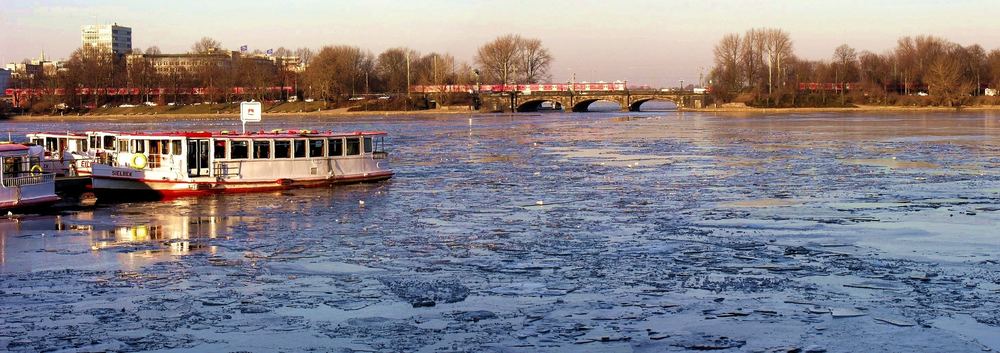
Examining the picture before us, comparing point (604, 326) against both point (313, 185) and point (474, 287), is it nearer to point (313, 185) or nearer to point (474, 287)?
point (474, 287)

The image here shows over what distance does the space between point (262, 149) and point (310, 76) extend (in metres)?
131

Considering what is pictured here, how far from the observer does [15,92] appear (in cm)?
18550

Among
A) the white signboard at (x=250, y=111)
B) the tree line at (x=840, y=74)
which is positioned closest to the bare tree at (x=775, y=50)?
the tree line at (x=840, y=74)

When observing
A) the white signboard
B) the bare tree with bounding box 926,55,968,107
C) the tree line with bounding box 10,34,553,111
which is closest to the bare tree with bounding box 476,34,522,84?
the tree line with bounding box 10,34,553,111

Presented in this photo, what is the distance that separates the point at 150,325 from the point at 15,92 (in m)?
186

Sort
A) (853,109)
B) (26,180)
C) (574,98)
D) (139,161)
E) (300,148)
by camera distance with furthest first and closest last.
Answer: (574,98) → (853,109) → (300,148) → (139,161) → (26,180)

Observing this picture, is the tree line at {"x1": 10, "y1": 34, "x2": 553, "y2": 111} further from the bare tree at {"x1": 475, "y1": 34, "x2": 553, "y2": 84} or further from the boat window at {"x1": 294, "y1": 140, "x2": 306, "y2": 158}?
the boat window at {"x1": 294, "y1": 140, "x2": 306, "y2": 158}

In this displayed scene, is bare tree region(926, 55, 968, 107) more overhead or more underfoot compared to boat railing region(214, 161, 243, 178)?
more overhead

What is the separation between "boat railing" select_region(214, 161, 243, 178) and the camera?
37.1 m

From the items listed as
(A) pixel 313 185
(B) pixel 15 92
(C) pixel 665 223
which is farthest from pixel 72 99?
(C) pixel 665 223

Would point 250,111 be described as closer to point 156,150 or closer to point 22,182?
point 156,150

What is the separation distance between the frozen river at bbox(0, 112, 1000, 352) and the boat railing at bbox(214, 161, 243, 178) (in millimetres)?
1918

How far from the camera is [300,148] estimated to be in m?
39.6

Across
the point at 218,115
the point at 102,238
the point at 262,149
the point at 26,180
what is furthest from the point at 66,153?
the point at 218,115
